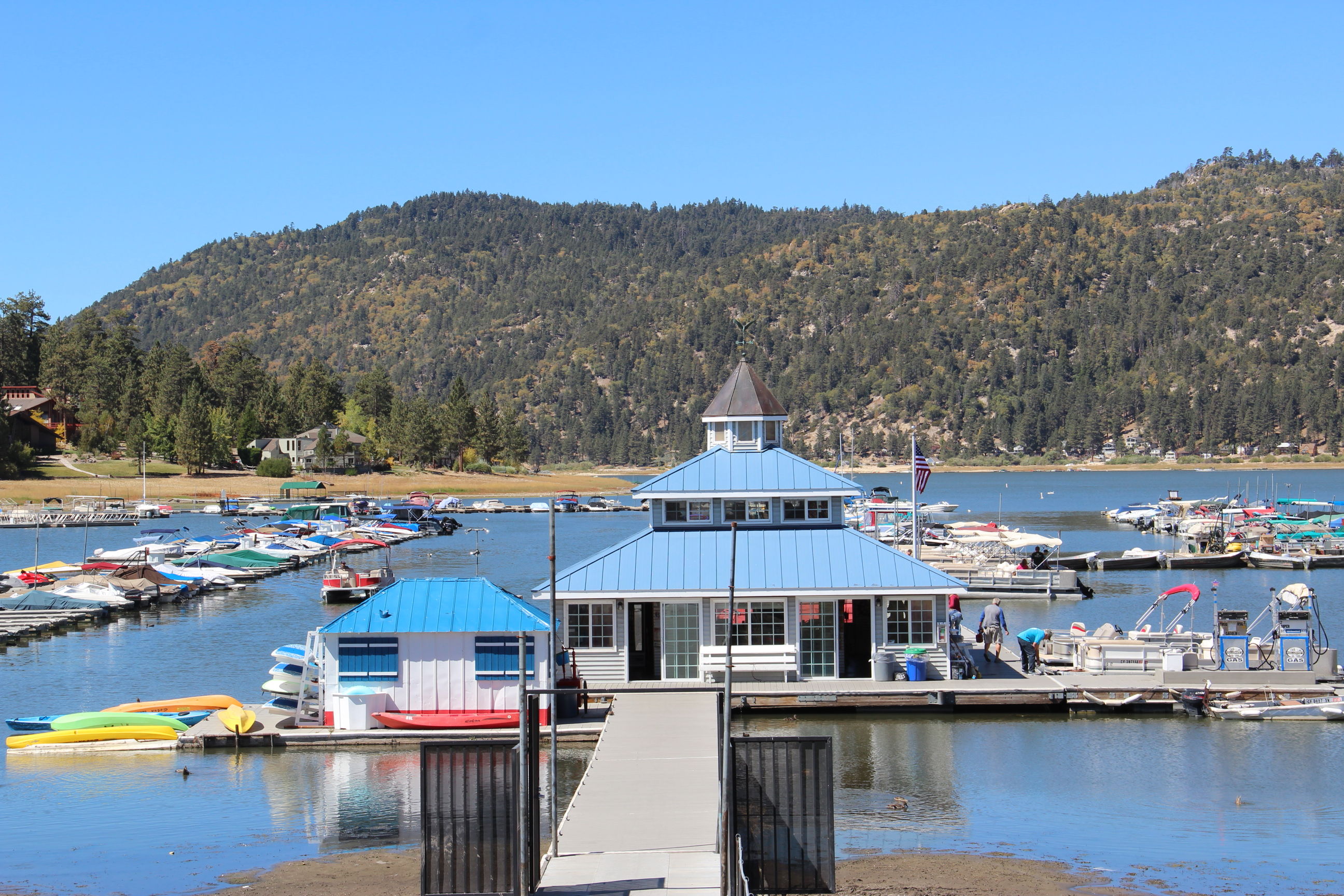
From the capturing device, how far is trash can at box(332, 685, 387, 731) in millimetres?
27219

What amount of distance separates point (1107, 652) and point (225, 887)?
72.2ft

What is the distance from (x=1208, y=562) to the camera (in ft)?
237

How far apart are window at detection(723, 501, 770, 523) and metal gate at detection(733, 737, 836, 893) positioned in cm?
1660

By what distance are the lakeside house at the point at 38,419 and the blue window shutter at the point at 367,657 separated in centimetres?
11889

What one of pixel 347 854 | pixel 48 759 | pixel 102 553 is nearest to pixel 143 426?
pixel 102 553

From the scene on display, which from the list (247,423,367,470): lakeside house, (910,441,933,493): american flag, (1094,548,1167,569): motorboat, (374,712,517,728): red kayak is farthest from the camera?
(247,423,367,470): lakeside house

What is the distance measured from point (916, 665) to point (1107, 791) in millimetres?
6638

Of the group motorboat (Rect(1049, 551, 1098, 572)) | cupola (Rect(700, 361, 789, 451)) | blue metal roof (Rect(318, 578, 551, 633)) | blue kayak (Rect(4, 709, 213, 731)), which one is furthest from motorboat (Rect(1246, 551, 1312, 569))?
blue kayak (Rect(4, 709, 213, 731))

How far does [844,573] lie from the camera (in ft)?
98.3

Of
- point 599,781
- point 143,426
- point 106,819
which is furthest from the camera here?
point 143,426

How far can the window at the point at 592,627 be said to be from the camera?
3005 centimetres

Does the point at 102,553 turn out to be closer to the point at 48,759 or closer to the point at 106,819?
the point at 48,759

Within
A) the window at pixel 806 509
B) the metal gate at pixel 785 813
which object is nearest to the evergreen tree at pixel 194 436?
the window at pixel 806 509

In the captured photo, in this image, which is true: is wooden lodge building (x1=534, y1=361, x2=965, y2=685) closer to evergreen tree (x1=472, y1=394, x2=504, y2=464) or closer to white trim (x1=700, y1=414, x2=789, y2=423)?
white trim (x1=700, y1=414, x2=789, y2=423)
